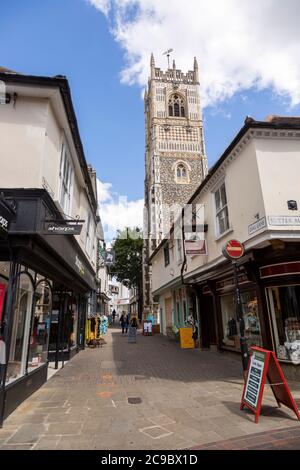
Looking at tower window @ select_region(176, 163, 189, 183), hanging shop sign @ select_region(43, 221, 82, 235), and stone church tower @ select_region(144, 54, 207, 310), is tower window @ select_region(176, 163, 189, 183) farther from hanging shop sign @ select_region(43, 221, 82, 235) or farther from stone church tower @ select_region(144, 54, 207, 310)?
hanging shop sign @ select_region(43, 221, 82, 235)

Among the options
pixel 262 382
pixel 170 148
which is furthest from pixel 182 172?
pixel 262 382

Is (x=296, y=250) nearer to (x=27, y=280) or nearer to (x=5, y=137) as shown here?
(x=27, y=280)

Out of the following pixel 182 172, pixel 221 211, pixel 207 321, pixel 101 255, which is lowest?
pixel 207 321

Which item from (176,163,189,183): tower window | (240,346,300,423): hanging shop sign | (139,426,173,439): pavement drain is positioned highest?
(176,163,189,183): tower window

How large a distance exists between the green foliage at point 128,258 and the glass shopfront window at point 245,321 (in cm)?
3321

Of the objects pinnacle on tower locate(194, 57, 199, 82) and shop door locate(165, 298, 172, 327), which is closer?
shop door locate(165, 298, 172, 327)

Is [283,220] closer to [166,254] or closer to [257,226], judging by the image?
[257,226]

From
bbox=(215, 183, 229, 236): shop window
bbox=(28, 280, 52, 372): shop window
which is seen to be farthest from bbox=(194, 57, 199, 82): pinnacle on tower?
bbox=(28, 280, 52, 372): shop window

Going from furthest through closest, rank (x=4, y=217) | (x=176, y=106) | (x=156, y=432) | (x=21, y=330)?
(x=176, y=106) → (x=21, y=330) → (x=4, y=217) → (x=156, y=432)

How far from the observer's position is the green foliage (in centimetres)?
4381

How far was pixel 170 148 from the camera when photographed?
4644 centimetres

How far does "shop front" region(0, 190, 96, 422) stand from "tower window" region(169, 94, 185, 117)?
49.0 metres

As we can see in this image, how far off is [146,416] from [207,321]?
9.05 meters

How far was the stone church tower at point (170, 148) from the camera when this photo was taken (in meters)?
41.8
